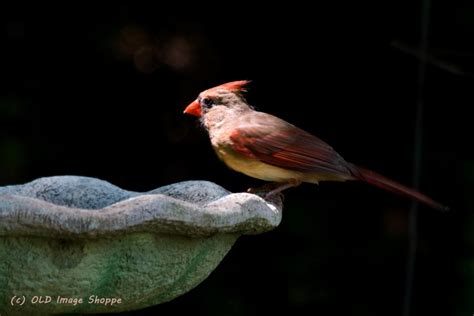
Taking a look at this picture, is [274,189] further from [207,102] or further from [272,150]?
[207,102]

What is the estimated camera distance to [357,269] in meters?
4.71

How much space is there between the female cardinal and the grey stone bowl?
74 centimetres

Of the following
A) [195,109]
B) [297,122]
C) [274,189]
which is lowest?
[274,189]

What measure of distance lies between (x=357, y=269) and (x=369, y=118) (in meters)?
0.79

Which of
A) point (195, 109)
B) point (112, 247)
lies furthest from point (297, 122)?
point (112, 247)

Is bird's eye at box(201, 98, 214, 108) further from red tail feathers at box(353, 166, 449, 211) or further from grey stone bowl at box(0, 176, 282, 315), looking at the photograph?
grey stone bowl at box(0, 176, 282, 315)

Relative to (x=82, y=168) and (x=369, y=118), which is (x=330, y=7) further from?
(x=82, y=168)

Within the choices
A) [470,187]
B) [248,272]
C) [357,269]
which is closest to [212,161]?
[248,272]

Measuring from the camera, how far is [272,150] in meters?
3.33

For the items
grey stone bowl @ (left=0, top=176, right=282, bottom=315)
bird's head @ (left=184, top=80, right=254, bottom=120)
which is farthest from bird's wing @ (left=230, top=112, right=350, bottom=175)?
grey stone bowl @ (left=0, top=176, right=282, bottom=315)

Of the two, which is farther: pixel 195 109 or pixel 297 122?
pixel 297 122

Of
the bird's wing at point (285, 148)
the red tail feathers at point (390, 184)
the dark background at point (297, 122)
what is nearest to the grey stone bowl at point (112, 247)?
the bird's wing at point (285, 148)

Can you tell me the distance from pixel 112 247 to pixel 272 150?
3.97ft

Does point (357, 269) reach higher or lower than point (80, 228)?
lower
